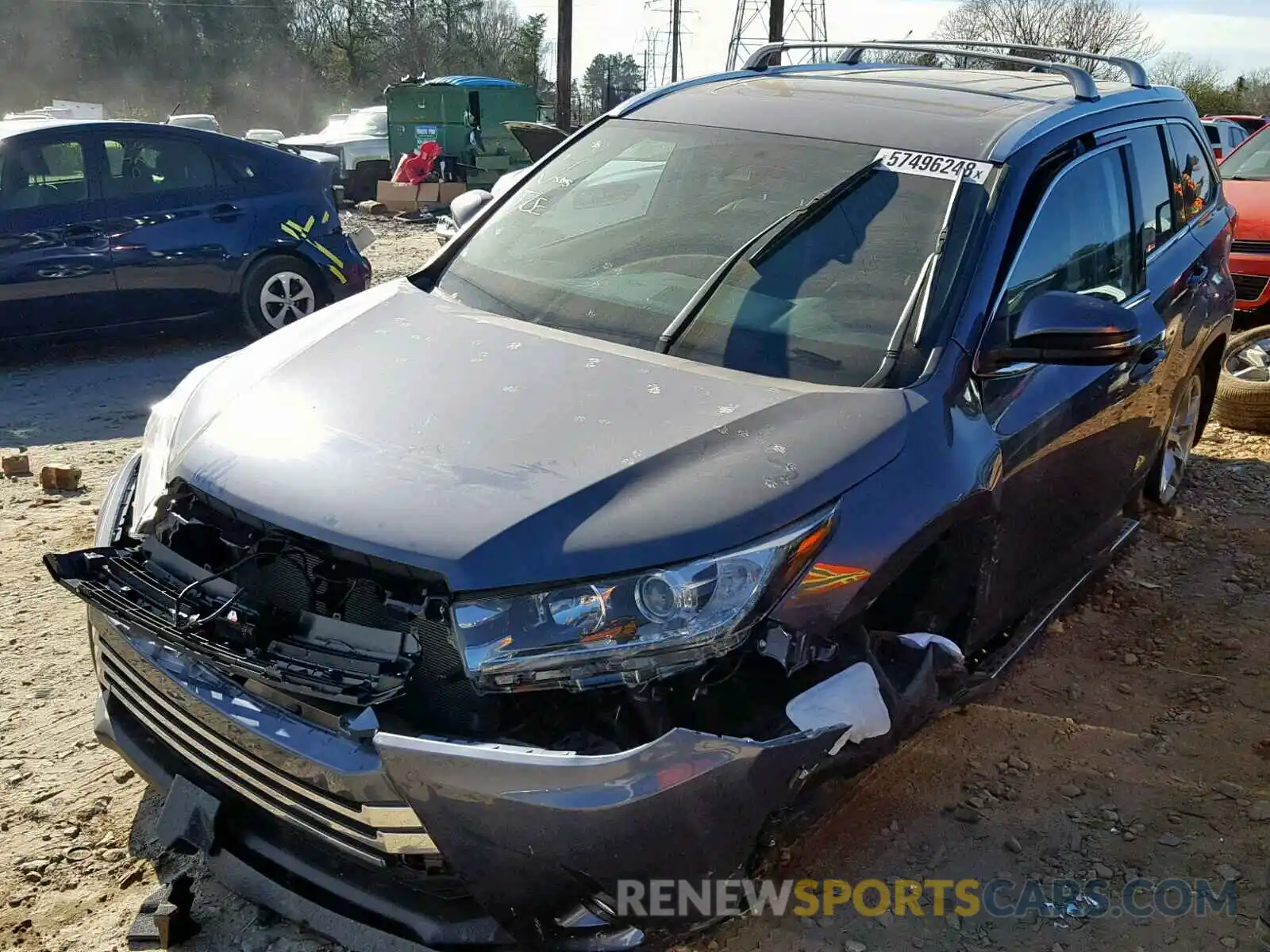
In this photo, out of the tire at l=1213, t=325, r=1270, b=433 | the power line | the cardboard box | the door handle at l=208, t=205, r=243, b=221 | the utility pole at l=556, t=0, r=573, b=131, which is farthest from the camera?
the power line

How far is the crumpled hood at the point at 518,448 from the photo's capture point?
6.86 feet

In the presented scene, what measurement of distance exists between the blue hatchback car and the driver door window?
19.5 feet

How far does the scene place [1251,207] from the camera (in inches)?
320

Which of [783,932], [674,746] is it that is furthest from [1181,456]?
[674,746]

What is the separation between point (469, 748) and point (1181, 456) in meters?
4.41

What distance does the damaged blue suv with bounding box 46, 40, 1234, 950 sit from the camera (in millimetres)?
2041

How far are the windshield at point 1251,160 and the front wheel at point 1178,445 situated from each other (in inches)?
180

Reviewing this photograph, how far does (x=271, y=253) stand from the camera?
26.0 ft

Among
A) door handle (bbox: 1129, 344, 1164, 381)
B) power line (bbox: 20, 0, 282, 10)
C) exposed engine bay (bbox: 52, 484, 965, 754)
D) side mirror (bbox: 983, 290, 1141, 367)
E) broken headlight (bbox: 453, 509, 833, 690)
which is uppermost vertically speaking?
power line (bbox: 20, 0, 282, 10)

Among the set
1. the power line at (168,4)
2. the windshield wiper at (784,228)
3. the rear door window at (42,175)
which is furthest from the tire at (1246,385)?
the power line at (168,4)

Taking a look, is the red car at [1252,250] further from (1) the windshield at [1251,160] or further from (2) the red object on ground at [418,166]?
(2) the red object on ground at [418,166]

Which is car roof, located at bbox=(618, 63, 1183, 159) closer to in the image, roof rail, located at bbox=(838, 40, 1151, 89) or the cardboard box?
roof rail, located at bbox=(838, 40, 1151, 89)

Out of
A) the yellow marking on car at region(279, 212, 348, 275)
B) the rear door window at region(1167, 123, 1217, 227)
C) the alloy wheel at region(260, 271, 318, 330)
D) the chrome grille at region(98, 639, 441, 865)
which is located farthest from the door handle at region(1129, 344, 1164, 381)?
the yellow marking on car at region(279, 212, 348, 275)

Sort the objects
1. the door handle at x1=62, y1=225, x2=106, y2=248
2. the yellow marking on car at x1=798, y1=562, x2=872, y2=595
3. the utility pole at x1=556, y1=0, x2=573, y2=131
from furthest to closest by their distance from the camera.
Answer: the utility pole at x1=556, y1=0, x2=573, y2=131, the door handle at x1=62, y1=225, x2=106, y2=248, the yellow marking on car at x1=798, y1=562, x2=872, y2=595
